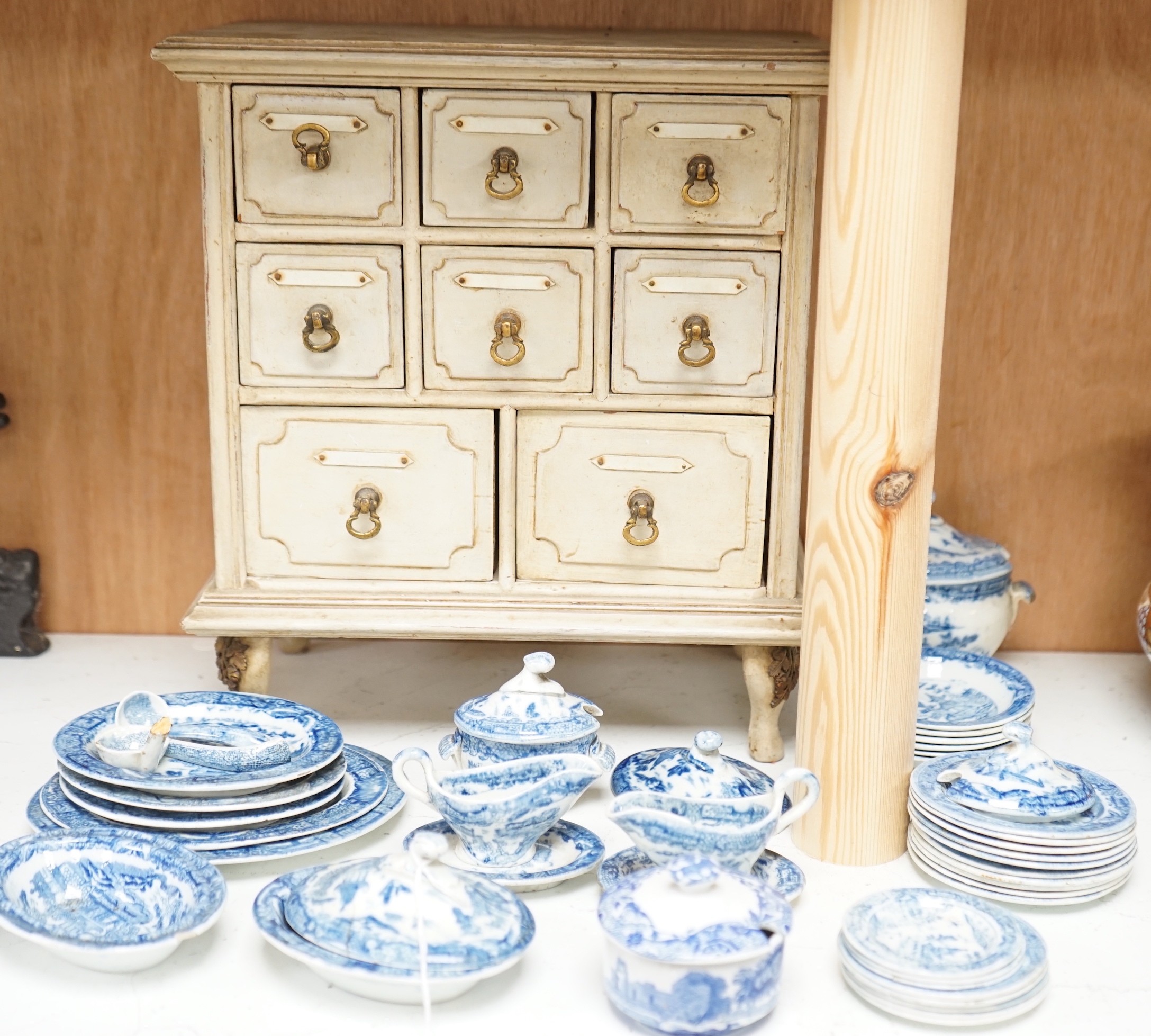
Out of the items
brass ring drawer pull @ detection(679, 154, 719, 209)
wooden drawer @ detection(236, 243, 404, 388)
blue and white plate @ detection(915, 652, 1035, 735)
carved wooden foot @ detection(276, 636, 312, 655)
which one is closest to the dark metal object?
carved wooden foot @ detection(276, 636, 312, 655)

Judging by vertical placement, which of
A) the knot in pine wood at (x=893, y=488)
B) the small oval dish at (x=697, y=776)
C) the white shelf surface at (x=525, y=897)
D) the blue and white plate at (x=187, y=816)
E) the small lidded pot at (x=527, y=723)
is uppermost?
the knot in pine wood at (x=893, y=488)

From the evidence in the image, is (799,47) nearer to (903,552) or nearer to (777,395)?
(777,395)

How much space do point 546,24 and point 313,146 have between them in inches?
24.7

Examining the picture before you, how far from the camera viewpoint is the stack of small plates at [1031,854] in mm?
1595

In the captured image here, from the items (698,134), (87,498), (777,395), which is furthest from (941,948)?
(87,498)

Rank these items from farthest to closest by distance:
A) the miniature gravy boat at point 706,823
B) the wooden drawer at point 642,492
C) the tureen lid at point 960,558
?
the tureen lid at point 960,558 < the wooden drawer at point 642,492 < the miniature gravy boat at point 706,823

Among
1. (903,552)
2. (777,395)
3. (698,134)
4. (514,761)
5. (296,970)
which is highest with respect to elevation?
(698,134)

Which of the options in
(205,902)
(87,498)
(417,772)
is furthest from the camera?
(87,498)

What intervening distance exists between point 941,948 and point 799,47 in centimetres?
113

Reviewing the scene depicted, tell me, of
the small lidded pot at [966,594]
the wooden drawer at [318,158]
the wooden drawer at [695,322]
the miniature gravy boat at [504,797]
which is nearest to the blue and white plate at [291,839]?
the miniature gravy boat at [504,797]

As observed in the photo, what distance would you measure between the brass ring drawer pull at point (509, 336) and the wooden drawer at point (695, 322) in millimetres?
126

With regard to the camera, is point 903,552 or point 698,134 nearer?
point 903,552

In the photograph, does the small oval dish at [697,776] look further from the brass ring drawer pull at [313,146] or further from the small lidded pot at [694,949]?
the brass ring drawer pull at [313,146]

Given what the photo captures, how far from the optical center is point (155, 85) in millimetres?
2279
